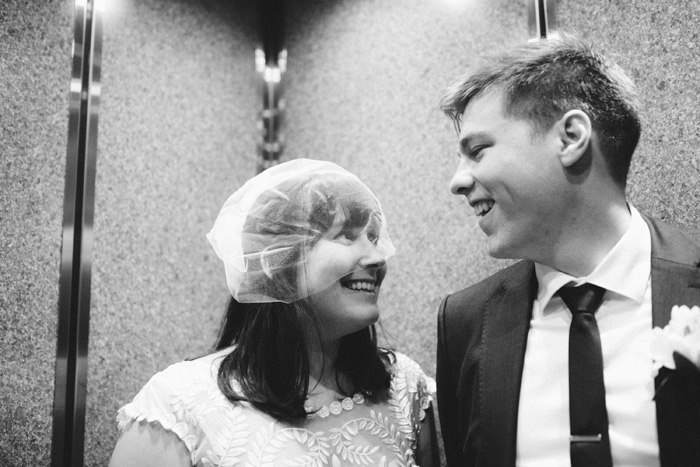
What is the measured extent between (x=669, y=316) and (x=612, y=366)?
5.7 inches

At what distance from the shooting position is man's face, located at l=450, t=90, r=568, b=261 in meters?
1.21

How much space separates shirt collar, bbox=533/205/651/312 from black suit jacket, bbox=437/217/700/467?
0.07ft

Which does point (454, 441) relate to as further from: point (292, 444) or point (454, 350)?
point (292, 444)

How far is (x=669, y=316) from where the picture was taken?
108 centimetres

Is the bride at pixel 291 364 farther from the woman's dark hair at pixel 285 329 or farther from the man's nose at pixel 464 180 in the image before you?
the man's nose at pixel 464 180

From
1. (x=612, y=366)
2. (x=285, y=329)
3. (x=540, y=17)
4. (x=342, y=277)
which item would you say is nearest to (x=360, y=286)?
(x=342, y=277)

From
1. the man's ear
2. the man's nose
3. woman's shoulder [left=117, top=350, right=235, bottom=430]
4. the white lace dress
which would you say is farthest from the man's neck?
woman's shoulder [left=117, top=350, right=235, bottom=430]

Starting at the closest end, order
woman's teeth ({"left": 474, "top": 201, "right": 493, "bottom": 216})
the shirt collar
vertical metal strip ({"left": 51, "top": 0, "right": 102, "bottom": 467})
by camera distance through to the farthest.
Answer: the shirt collar
woman's teeth ({"left": 474, "top": 201, "right": 493, "bottom": 216})
vertical metal strip ({"left": 51, "top": 0, "right": 102, "bottom": 467})

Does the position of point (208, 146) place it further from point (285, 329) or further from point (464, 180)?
point (464, 180)

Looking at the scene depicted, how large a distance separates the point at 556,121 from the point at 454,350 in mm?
601

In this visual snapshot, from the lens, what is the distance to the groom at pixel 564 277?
107 centimetres

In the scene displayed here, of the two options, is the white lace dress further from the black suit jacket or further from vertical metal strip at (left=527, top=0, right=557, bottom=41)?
vertical metal strip at (left=527, top=0, right=557, bottom=41)

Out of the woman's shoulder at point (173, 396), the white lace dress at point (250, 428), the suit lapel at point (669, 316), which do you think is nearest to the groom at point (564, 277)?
the suit lapel at point (669, 316)

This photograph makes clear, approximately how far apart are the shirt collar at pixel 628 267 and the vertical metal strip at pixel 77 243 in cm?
127
